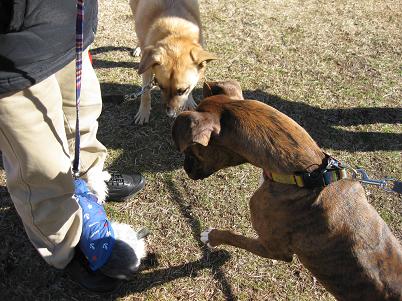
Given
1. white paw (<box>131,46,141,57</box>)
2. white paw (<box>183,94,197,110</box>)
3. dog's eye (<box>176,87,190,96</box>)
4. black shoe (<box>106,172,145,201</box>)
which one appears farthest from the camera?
white paw (<box>131,46,141,57</box>)

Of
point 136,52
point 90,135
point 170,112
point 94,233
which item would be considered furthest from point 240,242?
point 136,52

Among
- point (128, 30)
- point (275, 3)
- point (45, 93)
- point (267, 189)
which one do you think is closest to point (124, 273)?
point (267, 189)

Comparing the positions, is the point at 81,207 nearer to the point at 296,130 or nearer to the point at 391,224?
the point at 296,130

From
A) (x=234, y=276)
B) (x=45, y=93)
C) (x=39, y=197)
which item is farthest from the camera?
(x=234, y=276)

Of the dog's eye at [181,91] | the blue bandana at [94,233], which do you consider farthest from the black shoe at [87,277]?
the dog's eye at [181,91]

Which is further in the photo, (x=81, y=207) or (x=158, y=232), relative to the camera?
(x=158, y=232)

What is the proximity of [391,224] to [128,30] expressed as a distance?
13.6 ft

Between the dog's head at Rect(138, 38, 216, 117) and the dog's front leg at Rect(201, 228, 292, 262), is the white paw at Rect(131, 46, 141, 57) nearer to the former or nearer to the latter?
the dog's head at Rect(138, 38, 216, 117)

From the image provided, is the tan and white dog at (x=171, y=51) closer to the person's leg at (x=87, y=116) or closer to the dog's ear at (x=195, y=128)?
the person's leg at (x=87, y=116)

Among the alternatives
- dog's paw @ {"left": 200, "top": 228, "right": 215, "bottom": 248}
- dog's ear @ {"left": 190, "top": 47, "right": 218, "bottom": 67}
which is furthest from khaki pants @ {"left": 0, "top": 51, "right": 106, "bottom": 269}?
dog's ear @ {"left": 190, "top": 47, "right": 218, "bottom": 67}

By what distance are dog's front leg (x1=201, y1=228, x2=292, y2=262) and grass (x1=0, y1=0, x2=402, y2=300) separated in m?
0.15

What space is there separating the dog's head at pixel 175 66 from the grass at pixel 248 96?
0.36 metres

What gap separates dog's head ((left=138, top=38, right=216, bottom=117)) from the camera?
13.4ft

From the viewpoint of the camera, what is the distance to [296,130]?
7.86 feet
